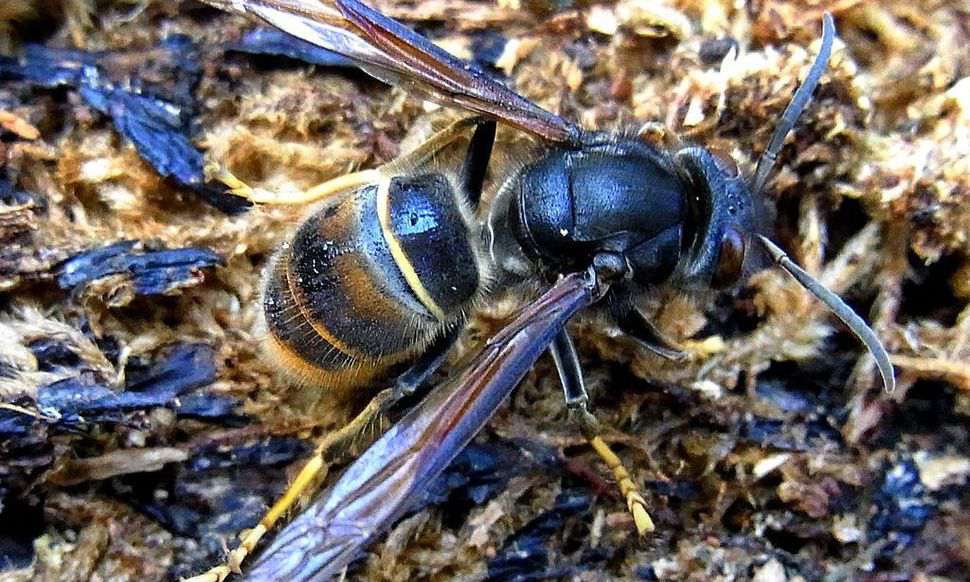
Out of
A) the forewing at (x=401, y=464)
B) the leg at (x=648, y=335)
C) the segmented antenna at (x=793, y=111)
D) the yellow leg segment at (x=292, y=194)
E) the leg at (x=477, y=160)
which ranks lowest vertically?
the forewing at (x=401, y=464)

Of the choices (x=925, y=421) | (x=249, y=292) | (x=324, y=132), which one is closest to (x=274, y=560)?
(x=249, y=292)

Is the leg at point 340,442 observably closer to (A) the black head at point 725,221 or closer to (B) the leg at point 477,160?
(B) the leg at point 477,160

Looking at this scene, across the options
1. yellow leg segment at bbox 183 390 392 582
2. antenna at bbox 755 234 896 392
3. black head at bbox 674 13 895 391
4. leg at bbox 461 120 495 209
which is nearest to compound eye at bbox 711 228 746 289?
black head at bbox 674 13 895 391

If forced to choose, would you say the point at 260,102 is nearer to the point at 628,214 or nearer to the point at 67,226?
the point at 67,226

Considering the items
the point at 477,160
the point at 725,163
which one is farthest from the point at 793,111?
the point at 477,160

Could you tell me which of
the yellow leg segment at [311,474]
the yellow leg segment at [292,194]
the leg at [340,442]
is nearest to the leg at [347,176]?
the yellow leg segment at [292,194]

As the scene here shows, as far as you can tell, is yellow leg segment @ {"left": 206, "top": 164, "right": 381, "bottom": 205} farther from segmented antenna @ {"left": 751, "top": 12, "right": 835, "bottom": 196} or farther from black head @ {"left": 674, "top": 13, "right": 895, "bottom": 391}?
segmented antenna @ {"left": 751, "top": 12, "right": 835, "bottom": 196}
